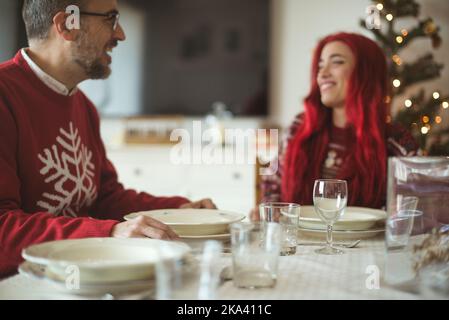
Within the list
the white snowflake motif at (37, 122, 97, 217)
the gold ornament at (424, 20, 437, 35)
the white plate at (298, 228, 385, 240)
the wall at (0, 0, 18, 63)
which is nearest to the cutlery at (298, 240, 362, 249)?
the white plate at (298, 228, 385, 240)

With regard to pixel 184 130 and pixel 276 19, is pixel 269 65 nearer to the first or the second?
pixel 276 19

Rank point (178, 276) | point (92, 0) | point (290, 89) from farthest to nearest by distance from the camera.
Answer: point (290, 89), point (92, 0), point (178, 276)

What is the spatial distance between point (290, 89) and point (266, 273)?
11.3 feet

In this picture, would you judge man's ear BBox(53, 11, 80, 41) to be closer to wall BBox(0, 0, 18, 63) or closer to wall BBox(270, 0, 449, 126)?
wall BBox(270, 0, 449, 126)

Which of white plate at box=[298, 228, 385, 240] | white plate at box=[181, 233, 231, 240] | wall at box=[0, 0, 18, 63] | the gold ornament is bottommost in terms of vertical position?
white plate at box=[298, 228, 385, 240]

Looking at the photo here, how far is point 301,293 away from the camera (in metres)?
0.74

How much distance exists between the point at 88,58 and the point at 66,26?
10 cm

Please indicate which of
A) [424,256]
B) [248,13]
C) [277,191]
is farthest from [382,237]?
[248,13]

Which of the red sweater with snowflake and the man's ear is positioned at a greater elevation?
the man's ear

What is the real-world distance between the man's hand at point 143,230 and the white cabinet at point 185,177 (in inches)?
107

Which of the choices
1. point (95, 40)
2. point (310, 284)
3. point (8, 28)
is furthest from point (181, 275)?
point (8, 28)

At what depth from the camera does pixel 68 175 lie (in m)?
1.29

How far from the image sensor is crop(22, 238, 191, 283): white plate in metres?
0.70

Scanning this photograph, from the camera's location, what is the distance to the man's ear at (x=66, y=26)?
134 centimetres
